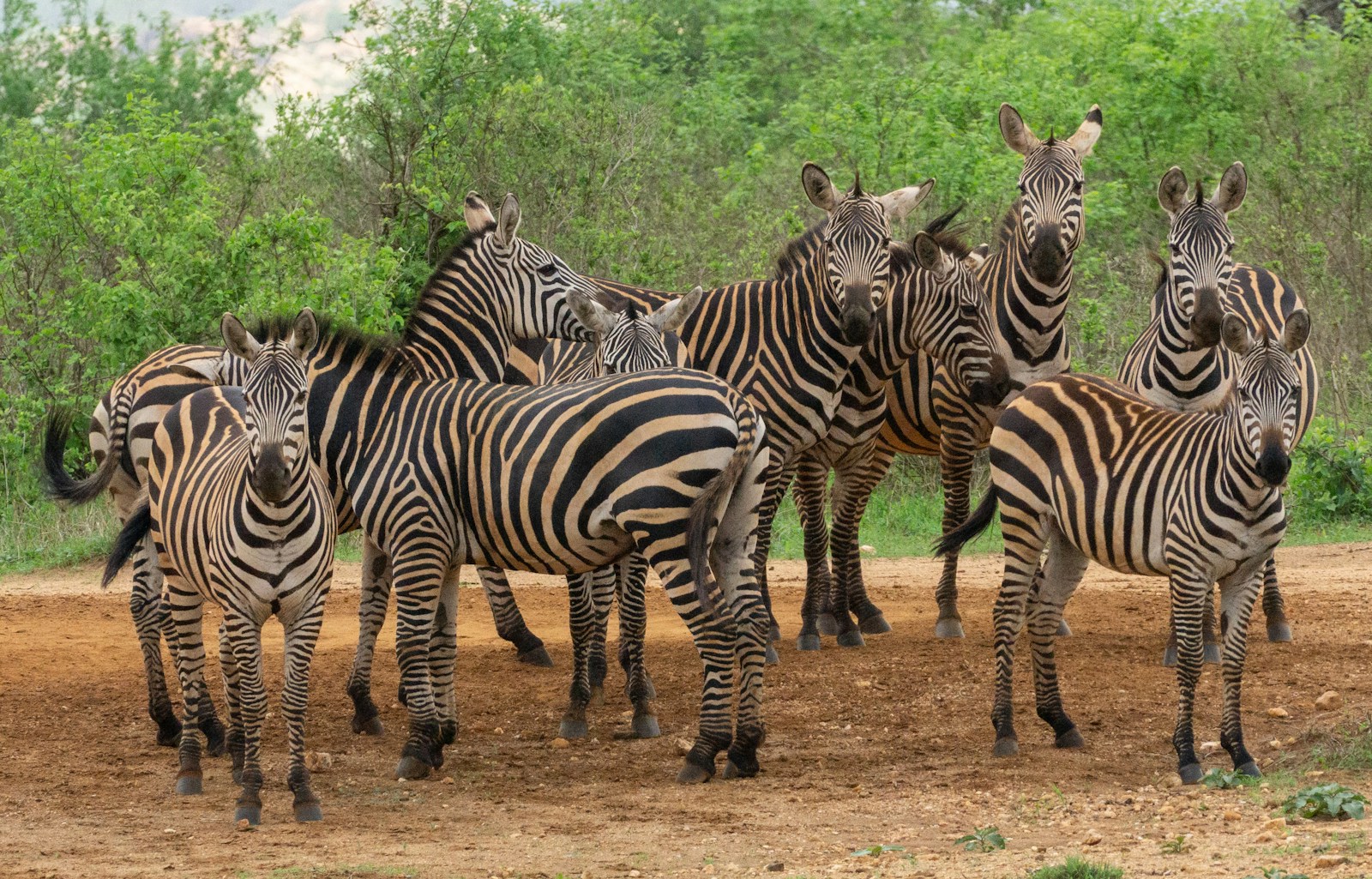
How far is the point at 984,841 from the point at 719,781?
1762 mm

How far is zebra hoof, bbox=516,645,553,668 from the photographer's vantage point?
406 inches

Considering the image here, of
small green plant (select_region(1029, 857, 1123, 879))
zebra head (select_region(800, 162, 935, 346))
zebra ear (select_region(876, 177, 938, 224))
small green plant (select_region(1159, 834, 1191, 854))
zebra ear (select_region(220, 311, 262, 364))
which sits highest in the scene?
zebra ear (select_region(876, 177, 938, 224))

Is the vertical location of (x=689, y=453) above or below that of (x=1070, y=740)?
above

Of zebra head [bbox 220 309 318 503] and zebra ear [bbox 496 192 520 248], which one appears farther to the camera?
zebra ear [bbox 496 192 520 248]

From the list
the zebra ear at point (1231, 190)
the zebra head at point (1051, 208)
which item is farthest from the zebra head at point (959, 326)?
the zebra ear at point (1231, 190)

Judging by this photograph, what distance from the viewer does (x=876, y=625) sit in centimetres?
1074

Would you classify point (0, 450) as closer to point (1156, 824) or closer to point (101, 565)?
point (101, 565)

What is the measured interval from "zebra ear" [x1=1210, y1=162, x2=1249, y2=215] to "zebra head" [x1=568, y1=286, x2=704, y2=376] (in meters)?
3.17

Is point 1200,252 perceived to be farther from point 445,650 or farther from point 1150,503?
point 445,650

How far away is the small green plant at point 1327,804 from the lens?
20.0 feet

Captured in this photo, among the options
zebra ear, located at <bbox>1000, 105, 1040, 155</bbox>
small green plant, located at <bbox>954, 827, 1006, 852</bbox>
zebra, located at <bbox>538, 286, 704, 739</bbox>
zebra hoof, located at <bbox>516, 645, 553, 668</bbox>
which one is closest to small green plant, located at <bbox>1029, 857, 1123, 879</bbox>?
small green plant, located at <bbox>954, 827, 1006, 852</bbox>

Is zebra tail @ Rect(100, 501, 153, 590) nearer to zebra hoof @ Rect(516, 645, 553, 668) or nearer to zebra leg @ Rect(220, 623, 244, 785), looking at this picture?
zebra leg @ Rect(220, 623, 244, 785)

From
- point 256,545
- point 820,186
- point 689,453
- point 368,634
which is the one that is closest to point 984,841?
point 689,453

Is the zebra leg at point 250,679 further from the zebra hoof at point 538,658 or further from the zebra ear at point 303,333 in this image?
the zebra hoof at point 538,658
